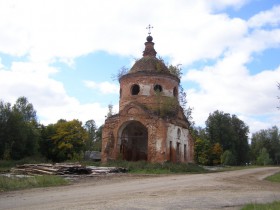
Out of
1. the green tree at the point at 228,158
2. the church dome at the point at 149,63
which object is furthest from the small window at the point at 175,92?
the green tree at the point at 228,158

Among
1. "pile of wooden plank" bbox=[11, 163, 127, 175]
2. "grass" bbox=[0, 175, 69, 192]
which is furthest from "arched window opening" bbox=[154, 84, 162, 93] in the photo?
"grass" bbox=[0, 175, 69, 192]

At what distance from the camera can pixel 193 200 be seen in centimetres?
1035

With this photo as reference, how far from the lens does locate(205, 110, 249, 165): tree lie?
67812mm

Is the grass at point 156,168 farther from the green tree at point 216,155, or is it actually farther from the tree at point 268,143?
the tree at point 268,143

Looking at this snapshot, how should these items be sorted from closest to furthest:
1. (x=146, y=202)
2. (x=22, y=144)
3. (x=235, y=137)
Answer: (x=146, y=202)
(x=22, y=144)
(x=235, y=137)

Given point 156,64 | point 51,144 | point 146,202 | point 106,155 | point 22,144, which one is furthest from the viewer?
point 51,144

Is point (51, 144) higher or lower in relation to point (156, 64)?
lower

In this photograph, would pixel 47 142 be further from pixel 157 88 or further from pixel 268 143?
pixel 268 143

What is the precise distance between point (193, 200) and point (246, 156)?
62.3 meters

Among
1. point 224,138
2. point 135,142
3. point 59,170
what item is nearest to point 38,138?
point 135,142

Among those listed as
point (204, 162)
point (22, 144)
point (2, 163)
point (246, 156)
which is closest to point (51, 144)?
point (22, 144)

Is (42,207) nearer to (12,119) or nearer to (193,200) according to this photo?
(193,200)

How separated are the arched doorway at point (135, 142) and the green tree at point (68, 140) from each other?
65.8 feet

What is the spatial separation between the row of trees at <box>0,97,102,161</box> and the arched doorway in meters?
14.3
